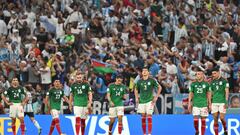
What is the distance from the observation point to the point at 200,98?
35.7 m

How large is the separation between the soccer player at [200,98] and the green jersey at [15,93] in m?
6.24

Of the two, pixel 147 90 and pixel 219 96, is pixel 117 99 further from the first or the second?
pixel 219 96

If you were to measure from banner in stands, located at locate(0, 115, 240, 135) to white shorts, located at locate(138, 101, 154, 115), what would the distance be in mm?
3398

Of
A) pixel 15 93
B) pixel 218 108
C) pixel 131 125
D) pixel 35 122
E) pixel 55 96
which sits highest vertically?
pixel 15 93

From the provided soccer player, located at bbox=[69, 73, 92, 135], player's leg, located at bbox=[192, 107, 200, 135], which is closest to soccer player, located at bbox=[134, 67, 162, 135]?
player's leg, located at bbox=[192, 107, 200, 135]

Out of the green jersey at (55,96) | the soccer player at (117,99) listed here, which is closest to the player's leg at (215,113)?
the soccer player at (117,99)

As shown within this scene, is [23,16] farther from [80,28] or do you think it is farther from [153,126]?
[153,126]

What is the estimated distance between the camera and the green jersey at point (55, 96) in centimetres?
3753

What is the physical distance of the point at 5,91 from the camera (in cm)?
3738

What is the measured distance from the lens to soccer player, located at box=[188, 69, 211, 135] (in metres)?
35.6

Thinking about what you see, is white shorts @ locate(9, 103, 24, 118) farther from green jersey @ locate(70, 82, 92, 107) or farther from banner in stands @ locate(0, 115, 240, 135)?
green jersey @ locate(70, 82, 92, 107)

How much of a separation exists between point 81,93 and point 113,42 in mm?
7500

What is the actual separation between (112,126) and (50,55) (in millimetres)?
6587

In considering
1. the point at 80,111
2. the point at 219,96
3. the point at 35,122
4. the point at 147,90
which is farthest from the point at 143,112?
the point at 35,122
